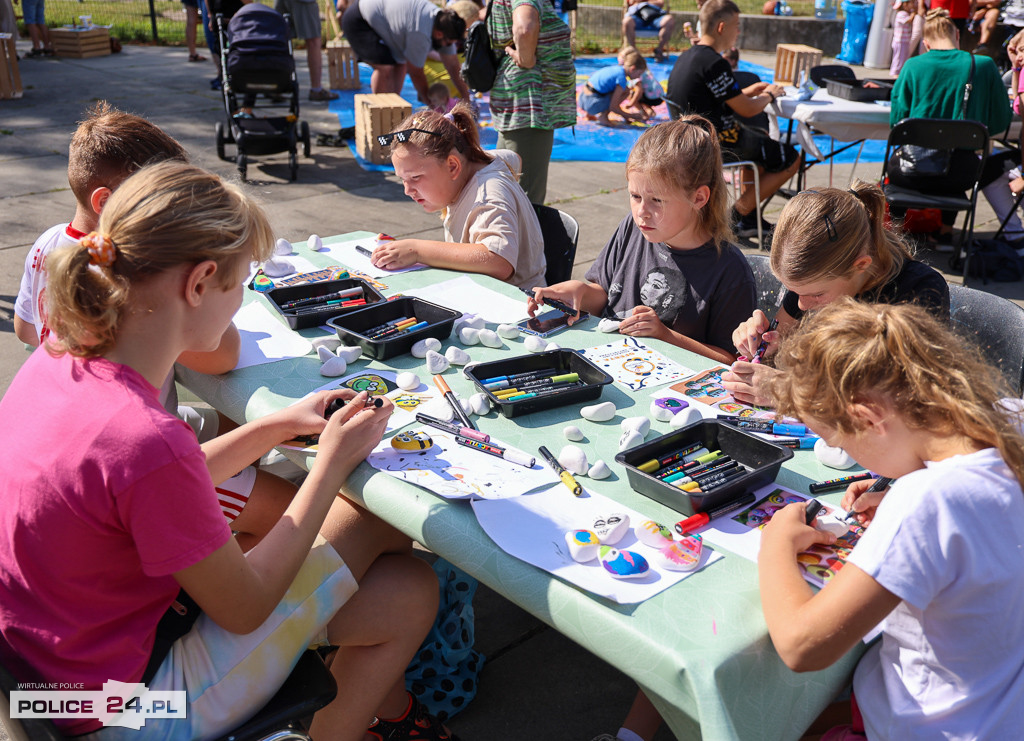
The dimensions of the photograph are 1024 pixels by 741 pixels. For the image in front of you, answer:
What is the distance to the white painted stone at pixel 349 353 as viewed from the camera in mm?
2148

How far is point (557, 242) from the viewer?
3240 mm

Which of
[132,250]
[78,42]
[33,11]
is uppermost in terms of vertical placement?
[33,11]

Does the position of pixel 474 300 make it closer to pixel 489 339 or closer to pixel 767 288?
pixel 489 339

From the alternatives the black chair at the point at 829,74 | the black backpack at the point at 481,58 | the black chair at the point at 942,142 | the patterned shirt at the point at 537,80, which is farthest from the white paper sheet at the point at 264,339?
the black chair at the point at 829,74

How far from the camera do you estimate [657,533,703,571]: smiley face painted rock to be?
1396 mm

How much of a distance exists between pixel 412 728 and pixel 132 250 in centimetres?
125

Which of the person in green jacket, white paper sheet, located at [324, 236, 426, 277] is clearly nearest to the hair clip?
white paper sheet, located at [324, 236, 426, 277]

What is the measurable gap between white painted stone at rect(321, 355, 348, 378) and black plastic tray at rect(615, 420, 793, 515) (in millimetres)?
785

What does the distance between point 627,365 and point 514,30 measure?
316 centimetres

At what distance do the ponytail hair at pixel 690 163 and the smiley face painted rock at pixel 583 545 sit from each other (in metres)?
1.36

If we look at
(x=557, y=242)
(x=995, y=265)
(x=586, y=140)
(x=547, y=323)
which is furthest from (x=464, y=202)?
(x=586, y=140)

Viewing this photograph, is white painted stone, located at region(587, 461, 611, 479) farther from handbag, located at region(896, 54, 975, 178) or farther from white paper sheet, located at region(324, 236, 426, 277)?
handbag, located at region(896, 54, 975, 178)

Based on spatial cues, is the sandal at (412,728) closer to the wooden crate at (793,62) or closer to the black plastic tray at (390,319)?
the black plastic tray at (390,319)

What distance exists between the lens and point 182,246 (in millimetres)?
1363
